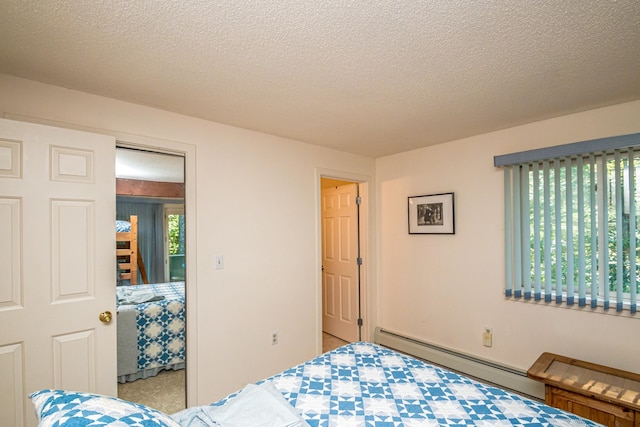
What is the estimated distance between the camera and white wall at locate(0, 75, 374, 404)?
7.20 feet

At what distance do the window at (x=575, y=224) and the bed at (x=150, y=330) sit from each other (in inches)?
112

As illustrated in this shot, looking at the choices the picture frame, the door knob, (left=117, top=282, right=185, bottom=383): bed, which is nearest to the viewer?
the door knob

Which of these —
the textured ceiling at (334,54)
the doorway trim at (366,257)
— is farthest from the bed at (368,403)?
the doorway trim at (366,257)

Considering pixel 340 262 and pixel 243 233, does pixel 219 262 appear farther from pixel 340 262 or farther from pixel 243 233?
pixel 340 262

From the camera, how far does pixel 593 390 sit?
188 centimetres

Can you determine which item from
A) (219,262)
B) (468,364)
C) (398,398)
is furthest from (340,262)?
(398,398)

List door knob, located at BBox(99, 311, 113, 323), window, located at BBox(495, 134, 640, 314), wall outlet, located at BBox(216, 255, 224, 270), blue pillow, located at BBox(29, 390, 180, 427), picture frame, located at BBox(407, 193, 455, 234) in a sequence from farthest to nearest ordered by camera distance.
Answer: picture frame, located at BBox(407, 193, 455, 234) → wall outlet, located at BBox(216, 255, 224, 270) → window, located at BBox(495, 134, 640, 314) → door knob, located at BBox(99, 311, 113, 323) → blue pillow, located at BBox(29, 390, 180, 427)

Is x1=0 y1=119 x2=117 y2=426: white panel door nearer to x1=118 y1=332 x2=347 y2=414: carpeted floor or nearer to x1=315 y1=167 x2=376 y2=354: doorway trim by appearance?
x1=118 y1=332 x2=347 y2=414: carpeted floor

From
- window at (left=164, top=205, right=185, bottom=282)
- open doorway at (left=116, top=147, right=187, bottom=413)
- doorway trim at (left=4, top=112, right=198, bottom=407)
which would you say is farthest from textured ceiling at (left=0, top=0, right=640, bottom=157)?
window at (left=164, top=205, right=185, bottom=282)

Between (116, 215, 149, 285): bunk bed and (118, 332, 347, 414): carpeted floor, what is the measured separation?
2.65 feet

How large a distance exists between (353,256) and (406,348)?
3.89ft

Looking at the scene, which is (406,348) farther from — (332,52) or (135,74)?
(135,74)

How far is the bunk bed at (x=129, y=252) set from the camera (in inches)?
90.0

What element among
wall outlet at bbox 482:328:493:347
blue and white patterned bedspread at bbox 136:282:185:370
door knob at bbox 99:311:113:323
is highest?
door knob at bbox 99:311:113:323
